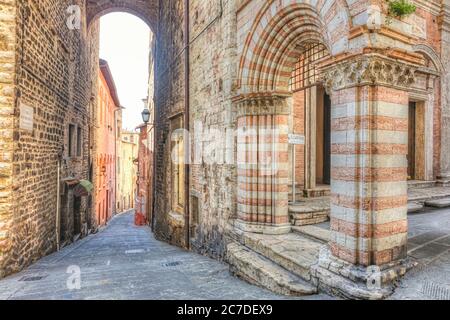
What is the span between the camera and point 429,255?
12.3ft

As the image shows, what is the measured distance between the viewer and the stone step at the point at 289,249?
3.83 meters

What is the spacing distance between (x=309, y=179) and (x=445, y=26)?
20.5 feet

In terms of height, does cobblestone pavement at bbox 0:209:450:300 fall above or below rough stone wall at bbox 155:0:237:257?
below

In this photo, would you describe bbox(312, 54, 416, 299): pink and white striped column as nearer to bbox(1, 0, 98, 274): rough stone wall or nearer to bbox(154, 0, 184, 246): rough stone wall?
bbox(1, 0, 98, 274): rough stone wall

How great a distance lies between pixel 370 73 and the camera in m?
3.05

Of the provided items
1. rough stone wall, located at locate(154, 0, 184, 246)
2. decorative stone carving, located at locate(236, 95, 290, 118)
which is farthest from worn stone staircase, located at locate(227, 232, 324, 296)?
rough stone wall, located at locate(154, 0, 184, 246)

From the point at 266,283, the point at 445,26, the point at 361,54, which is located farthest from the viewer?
the point at 445,26

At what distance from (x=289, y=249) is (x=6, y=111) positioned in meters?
4.82

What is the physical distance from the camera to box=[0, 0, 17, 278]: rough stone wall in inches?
189

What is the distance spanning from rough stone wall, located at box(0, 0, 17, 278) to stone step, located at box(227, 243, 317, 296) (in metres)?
3.58

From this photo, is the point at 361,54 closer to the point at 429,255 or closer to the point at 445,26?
the point at 429,255

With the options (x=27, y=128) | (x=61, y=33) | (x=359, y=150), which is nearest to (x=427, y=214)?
(x=359, y=150)

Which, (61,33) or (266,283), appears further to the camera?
(61,33)

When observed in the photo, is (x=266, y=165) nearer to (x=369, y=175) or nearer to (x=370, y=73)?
(x=369, y=175)
